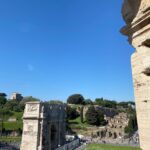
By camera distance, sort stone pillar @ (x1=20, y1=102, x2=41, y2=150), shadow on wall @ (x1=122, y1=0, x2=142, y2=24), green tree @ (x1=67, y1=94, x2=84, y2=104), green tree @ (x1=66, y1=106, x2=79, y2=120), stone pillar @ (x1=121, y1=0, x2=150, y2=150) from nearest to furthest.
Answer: stone pillar @ (x1=121, y1=0, x2=150, y2=150)
shadow on wall @ (x1=122, y1=0, x2=142, y2=24)
stone pillar @ (x1=20, y1=102, x2=41, y2=150)
green tree @ (x1=66, y1=106, x2=79, y2=120)
green tree @ (x1=67, y1=94, x2=84, y2=104)

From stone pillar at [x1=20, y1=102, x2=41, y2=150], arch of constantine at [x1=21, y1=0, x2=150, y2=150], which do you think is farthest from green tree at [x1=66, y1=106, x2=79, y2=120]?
arch of constantine at [x1=21, y1=0, x2=150, y2=150]

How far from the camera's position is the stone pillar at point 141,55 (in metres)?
3.62

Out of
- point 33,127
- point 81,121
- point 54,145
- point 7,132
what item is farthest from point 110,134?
point 33,127

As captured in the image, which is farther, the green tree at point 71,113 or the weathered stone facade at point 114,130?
the green tree at point 71,113

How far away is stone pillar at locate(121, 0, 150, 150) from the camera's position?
362 cm

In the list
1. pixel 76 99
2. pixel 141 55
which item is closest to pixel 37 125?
pixel 141 55

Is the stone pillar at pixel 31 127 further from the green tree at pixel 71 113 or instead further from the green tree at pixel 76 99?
the green tree at pixel 76 99

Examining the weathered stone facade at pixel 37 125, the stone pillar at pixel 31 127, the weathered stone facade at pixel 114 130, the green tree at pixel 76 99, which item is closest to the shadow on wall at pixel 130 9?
the weathered stone facade at pixel 37 125

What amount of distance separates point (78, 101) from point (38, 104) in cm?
6585

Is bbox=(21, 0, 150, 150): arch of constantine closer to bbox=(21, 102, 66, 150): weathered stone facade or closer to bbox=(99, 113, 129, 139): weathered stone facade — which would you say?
bbox=(21, 102, 66, 150): weathered stone facade

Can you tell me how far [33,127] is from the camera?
22547 mm

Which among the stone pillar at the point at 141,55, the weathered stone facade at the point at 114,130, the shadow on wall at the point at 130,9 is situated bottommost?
the weathered stone facade at the point at 114,130

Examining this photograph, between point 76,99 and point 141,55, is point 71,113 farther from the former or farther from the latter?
point 141,55

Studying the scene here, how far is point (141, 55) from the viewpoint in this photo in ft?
12.4
